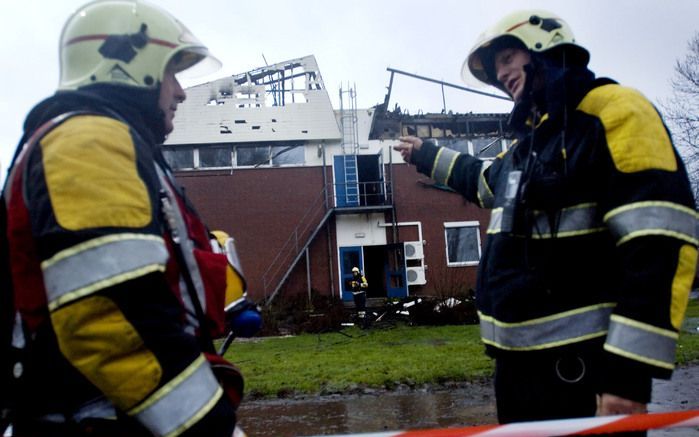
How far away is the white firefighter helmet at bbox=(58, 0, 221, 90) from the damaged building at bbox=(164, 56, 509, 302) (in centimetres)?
1798

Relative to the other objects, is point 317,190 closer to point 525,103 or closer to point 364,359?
point 364,359

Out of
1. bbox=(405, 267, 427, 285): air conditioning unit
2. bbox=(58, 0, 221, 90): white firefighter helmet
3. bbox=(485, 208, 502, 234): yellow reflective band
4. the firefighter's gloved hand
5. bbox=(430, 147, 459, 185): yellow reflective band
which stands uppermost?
bbox=(58, 0, 221, 90): white firefighter helmet

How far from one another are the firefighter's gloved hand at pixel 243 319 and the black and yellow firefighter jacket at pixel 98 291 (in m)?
0.50

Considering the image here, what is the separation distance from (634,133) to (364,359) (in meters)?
7.10

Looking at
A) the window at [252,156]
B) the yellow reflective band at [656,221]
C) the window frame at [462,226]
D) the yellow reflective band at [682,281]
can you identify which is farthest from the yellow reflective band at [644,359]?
the window at [252,156]

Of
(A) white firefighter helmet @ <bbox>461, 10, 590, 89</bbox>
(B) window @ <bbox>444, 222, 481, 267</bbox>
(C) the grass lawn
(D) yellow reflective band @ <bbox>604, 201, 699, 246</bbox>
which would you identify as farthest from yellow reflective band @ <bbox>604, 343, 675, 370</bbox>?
(B) window @ <bbox>444, 222, 481, 267</bbox>

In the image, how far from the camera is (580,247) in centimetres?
208

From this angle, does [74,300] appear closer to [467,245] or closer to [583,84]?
Answer: [583,84]

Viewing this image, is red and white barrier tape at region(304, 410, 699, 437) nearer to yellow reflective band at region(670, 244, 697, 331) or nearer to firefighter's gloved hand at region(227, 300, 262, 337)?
yellow reflective band at region(670, 244, 697, 331)

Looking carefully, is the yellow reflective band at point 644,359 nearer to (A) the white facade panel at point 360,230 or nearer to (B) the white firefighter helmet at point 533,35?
(B) the white firefighter helmet at point 533,35

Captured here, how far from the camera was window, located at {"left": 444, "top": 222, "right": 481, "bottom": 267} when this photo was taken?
2095 centimetres

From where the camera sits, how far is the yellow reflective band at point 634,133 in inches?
76.2

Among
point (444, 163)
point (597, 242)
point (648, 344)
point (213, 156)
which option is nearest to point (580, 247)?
point (597, 242)

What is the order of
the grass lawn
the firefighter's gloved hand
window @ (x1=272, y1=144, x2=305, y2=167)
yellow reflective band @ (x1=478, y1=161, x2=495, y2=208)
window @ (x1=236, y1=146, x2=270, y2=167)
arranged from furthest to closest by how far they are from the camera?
window @ (x1=272, y1=144, x2=305, y2=167)
window @ (x1=236, y1=146, x2=270, y2=167)
the grass lawn
yellow reflective band @ (x1=478, y1=161, x2=495, y2=208)
the firefighter's gloved hand
